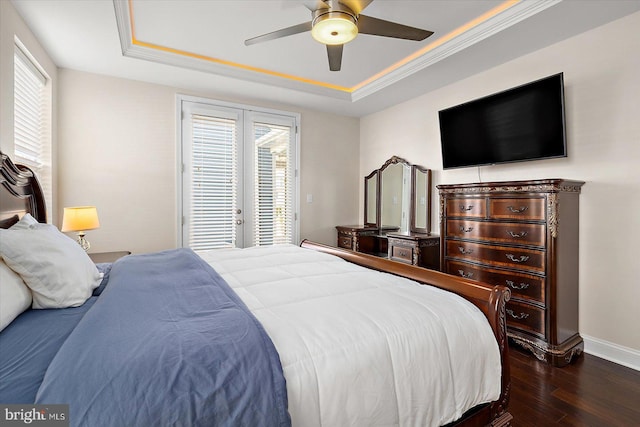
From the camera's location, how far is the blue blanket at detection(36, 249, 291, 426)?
2.57ft

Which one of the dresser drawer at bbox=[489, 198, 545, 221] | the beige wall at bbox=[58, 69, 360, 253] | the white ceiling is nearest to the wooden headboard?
the beige wall at bbox=[58, 69, 360, 253]

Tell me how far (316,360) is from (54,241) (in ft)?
4.42

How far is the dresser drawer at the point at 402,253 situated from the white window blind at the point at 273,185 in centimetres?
154

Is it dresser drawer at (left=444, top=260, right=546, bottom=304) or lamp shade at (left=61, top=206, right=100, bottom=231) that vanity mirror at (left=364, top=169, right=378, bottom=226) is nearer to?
dresser drawer at (left=444, top=260, right=546, bottom=304)

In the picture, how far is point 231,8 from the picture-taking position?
251 cm

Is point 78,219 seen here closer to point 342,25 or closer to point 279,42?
point 279,42

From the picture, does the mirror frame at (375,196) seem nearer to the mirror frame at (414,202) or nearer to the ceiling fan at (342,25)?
the mirror frame at (414,202)

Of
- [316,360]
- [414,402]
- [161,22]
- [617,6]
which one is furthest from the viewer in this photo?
[161,22]

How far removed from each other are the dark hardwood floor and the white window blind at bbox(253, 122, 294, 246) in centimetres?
308

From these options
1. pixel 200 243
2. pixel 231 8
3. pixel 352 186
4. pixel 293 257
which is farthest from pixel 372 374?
pixel 352 186

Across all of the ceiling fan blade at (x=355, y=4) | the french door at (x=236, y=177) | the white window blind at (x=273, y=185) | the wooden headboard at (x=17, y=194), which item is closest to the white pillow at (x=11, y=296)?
the wooden headboard at (x=17, y=194)

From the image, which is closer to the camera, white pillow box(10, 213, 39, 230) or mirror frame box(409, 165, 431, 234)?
white pillow box(10, 213, 39, 230)

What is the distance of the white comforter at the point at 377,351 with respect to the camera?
39.1 inches

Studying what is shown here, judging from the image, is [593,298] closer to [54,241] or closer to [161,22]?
[54,241]
